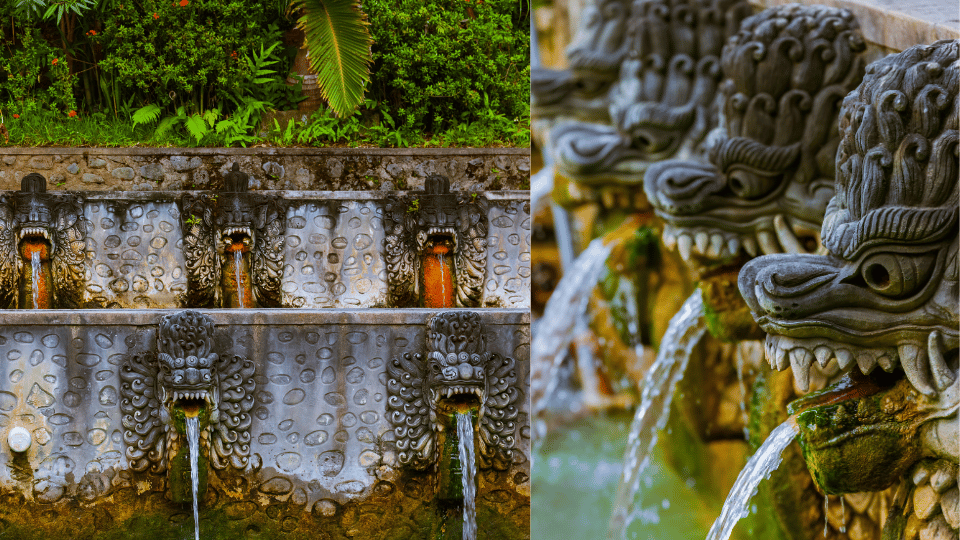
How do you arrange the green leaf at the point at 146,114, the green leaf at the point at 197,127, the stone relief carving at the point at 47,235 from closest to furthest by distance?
the stone relief carving at the point at 47,235 → the green leaf at the point at 197,127 → the green leaf at the point at 146,114

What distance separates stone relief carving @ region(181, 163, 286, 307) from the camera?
175 inches

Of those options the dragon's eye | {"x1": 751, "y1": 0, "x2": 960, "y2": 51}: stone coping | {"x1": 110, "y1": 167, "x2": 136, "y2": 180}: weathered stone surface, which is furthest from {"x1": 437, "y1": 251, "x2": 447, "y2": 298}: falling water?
the dragon's eye

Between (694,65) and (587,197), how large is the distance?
17.7 inches

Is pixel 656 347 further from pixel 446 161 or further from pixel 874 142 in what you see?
pixel 446 161

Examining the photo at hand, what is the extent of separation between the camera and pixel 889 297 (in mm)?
984

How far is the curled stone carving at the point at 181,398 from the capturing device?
3.30 meters

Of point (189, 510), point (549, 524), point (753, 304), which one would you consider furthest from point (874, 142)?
point (189, 510)

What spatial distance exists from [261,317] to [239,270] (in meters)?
1.31

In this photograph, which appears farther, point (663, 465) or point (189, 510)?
point (189, 510)

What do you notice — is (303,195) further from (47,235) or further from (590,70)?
(590,70)

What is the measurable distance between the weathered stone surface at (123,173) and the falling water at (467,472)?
351 cm

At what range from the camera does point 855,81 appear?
138 cm

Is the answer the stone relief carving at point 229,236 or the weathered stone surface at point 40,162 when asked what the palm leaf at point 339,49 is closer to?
the stone relief carving at point 229,236

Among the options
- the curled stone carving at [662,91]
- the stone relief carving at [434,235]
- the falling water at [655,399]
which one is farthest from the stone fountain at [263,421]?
the curled stone carving at [662,91]
